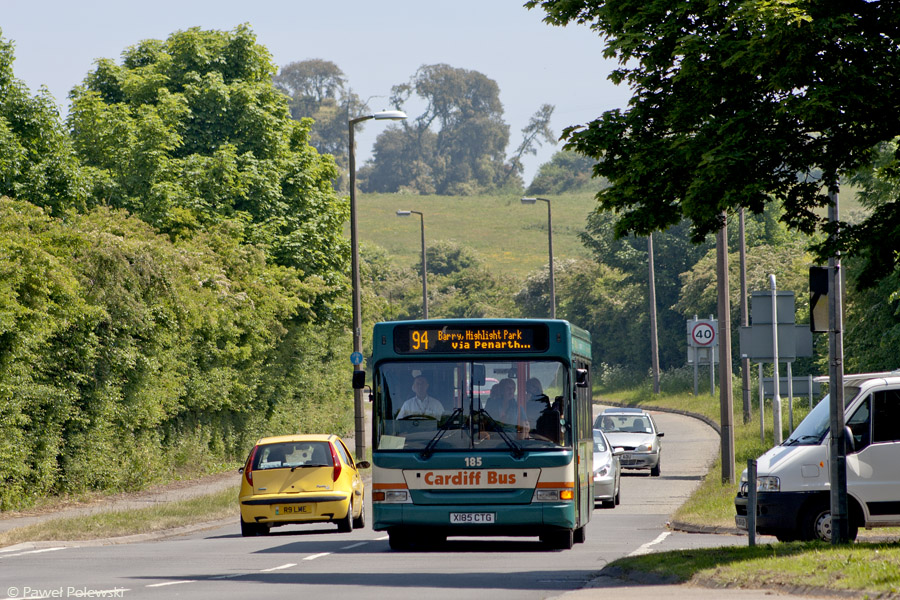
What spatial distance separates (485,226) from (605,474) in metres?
135

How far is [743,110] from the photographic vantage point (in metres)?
14.3

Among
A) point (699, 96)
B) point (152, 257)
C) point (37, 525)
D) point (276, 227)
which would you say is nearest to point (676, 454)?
point (276, 227)

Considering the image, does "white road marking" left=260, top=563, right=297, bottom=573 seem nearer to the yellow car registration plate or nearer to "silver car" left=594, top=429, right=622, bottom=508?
the yellow car registration plate

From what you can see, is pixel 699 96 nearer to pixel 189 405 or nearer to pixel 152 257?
pixel 152 257

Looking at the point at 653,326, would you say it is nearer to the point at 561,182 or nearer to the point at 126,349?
the point at 126,349

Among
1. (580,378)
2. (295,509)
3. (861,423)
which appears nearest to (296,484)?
(295,509)

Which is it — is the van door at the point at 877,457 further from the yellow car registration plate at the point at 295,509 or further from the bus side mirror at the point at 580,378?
the yellow car registration plate at the point at 295,509

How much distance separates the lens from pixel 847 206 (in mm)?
→ 148125

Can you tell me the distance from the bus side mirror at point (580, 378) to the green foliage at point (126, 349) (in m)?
10.6

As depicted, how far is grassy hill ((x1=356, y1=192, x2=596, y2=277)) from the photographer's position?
145 metres

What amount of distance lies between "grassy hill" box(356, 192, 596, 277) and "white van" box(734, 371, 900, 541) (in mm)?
116056

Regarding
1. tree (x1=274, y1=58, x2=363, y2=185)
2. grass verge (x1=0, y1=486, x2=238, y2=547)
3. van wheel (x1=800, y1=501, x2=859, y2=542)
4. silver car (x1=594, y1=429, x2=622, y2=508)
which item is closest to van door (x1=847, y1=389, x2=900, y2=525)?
van wheel (x1=800, y1=501, x2=859, y2=542)

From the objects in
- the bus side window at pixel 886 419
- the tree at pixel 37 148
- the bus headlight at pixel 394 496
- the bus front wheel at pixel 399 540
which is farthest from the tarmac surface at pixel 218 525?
the tree at pixel 37 148

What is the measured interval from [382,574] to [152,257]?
1559 cm
